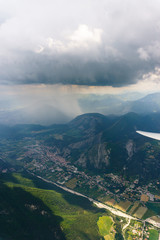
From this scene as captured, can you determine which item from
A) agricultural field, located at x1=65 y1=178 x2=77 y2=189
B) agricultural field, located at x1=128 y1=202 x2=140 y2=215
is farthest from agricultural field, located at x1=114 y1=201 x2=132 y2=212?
agricultural field, located at x1=65 y1=178 x2=77 y2=189

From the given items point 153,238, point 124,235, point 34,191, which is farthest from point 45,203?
point 153,238

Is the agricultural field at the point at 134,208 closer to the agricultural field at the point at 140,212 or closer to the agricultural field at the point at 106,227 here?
the agricultural field at the point at 140,212

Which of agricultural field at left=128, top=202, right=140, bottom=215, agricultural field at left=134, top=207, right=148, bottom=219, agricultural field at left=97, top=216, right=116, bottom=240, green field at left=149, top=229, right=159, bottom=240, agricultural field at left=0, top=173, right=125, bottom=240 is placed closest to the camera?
agricultural field at left=0, top=173, right=125, bottom=240

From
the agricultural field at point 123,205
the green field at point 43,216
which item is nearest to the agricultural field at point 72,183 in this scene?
the green field at point 43,216

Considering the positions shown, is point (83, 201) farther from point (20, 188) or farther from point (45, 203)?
point (20, 188)

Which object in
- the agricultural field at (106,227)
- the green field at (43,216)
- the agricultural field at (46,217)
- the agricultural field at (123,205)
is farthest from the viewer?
the agricultural field at (123,205)

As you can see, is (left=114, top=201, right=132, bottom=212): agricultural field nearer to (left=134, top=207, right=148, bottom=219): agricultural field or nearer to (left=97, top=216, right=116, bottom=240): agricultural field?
(left=134, top=207, right=148, bottom=219): agricultural field

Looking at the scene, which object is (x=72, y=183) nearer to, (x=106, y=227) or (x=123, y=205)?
(x=123, y=205)
